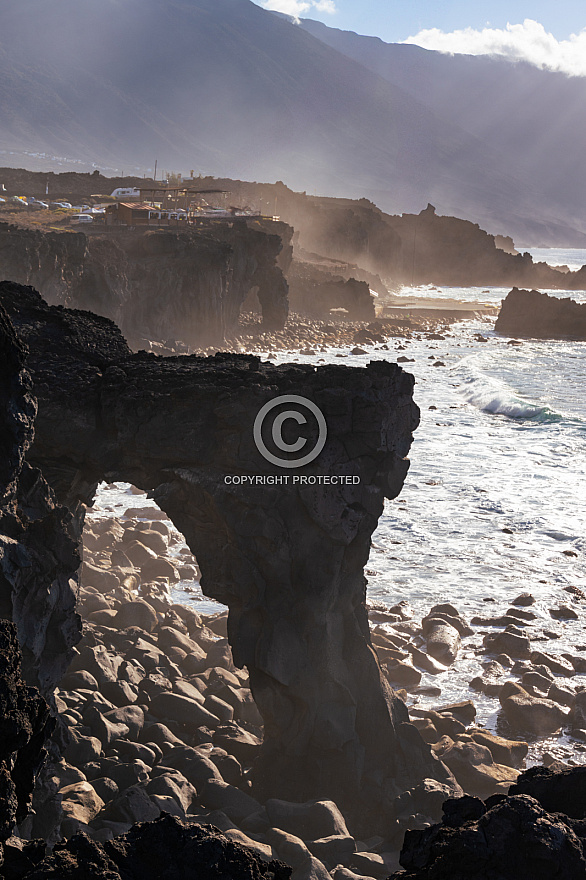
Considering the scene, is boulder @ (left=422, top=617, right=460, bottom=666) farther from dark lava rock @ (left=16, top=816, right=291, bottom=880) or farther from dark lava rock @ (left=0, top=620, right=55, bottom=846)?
dark lava rock @ (left=0, top=620, right=55, bottom=846)

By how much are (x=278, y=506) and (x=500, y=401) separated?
38408 millimetres

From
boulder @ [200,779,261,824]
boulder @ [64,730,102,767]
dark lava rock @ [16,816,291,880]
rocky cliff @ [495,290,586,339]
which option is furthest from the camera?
rocky cliff @ [495,290,586,339]

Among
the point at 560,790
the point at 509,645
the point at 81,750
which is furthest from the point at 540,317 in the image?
the point at 560,790

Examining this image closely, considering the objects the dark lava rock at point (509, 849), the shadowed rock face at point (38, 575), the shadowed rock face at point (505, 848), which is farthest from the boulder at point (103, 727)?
the dark lava rock at point (509, 849)

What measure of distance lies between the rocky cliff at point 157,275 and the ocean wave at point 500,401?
→ 57.8ft

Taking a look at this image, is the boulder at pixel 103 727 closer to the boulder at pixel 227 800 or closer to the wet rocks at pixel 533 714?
the boulder at pixel 227 800

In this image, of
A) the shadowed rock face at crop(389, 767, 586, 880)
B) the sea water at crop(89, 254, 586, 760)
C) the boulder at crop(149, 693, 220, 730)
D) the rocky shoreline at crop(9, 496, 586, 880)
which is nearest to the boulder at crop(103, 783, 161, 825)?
the rocky shoreline at crop(9, 496, 586, 880)

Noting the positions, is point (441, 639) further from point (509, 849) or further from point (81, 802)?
point (509, 849)

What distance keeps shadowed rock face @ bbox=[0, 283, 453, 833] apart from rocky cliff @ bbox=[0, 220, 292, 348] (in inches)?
1025

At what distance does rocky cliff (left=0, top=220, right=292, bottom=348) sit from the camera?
126 ft

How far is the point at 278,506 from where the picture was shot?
1246cm

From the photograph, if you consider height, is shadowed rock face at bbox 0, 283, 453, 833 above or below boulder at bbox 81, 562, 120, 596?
above

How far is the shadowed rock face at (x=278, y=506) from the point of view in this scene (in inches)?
488

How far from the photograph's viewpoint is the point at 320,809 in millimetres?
11938
